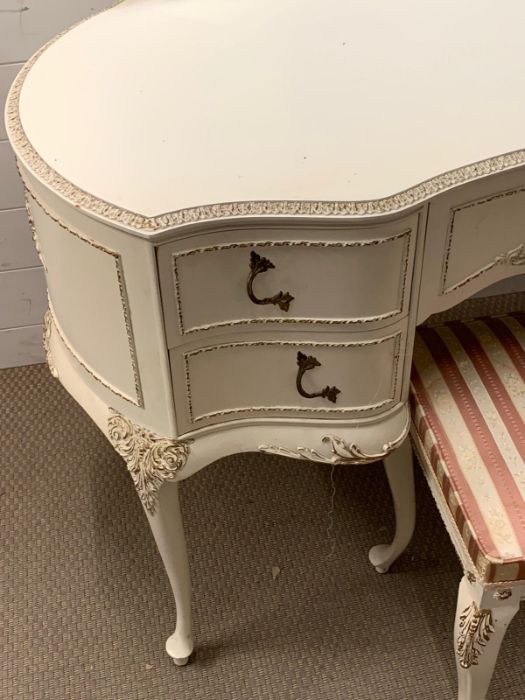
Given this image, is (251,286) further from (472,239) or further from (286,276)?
(472,239)

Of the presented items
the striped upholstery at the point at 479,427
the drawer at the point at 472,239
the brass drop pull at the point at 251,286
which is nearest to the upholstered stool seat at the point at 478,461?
the striped upholstery at the point at 479,427

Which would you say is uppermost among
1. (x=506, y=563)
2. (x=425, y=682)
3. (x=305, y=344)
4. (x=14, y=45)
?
(x=14, y=45)

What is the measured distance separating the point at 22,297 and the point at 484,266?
98 centimetres

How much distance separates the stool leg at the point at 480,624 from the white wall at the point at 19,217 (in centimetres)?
99

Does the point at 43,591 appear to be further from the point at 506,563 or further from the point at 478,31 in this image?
the point at 478,31

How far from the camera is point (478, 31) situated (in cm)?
95

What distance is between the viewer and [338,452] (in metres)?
0.93

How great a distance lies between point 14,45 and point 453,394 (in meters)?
0.87

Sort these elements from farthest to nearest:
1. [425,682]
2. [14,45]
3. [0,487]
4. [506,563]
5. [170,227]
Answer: [0,487]
[14,45]
[425,682]
[506,563]
[170,227]

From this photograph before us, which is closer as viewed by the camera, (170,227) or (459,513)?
(170,227)

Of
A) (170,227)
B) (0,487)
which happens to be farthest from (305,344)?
(0,487)

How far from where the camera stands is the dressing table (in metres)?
0.76

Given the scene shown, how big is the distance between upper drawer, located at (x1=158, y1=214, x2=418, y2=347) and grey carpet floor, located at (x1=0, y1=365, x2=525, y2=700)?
0.60 meters

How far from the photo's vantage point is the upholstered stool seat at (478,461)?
2.85 ft
